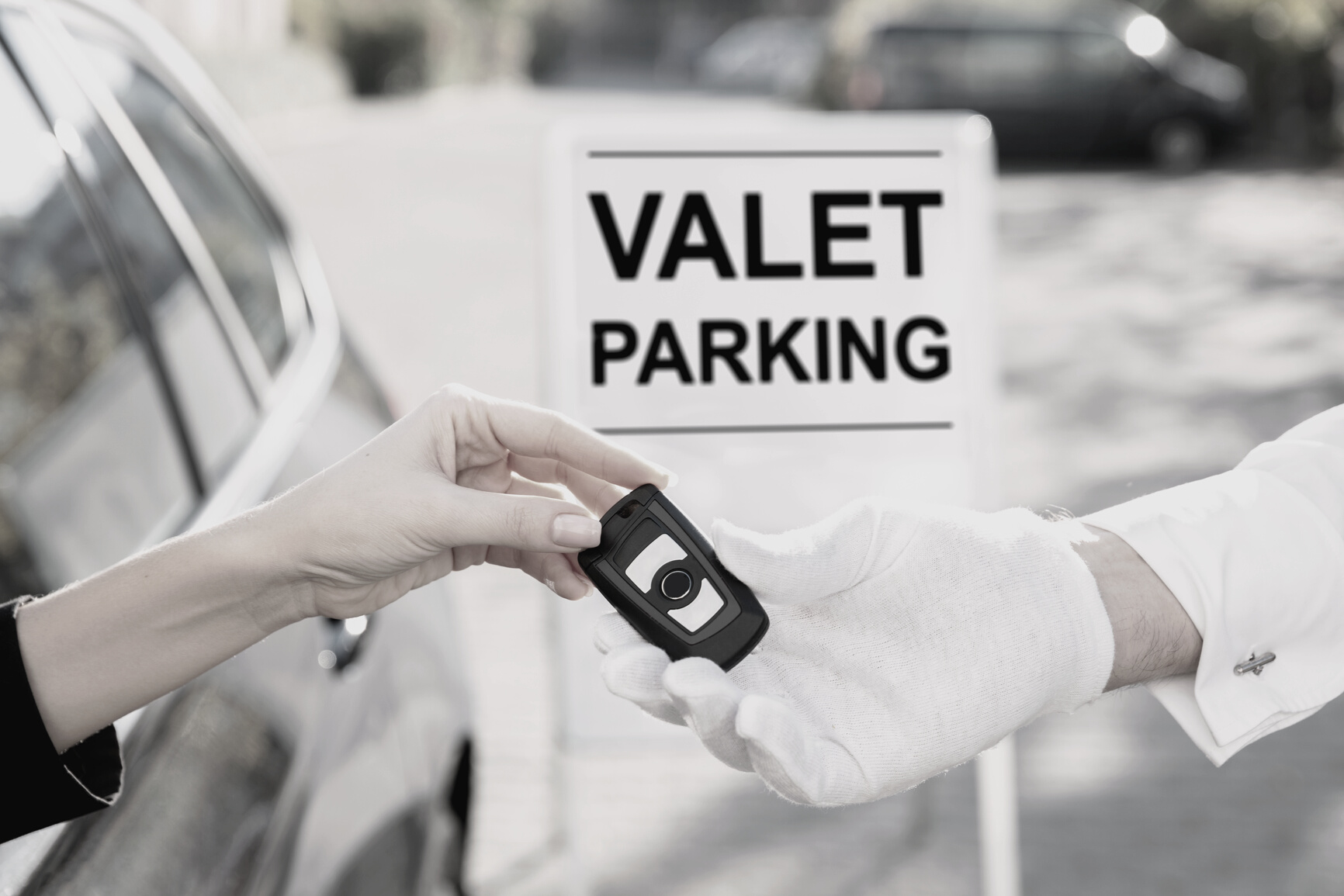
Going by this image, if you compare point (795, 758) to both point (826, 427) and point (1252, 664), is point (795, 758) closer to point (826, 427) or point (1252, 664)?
point (1252, 664)

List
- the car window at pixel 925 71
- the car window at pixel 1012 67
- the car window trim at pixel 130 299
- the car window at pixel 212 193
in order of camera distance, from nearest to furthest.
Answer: the car window trim at pixel 130 299 → the car window at pixel 212 193 → the car window at pixel 1012 67 → the car window at pixel 925 71

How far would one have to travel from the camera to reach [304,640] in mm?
1878

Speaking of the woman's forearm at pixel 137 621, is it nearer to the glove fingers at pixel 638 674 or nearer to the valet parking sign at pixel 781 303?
the glove fingers at pixel 638 674

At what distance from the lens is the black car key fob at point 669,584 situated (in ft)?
4.71

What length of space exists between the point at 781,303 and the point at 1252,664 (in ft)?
3.52

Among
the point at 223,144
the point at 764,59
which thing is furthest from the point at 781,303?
the point at 764,59

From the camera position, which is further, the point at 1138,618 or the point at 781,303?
the point at 781,303

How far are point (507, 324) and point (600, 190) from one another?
6623 millimetres

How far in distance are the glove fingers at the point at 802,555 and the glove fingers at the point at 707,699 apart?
13 centimetres

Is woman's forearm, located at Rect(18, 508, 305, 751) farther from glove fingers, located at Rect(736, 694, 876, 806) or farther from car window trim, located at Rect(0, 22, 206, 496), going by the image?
car window trim, located at Rect(0, 22, 206, 496)

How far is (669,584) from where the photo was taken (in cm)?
146

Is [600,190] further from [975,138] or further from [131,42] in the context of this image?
[131,42]

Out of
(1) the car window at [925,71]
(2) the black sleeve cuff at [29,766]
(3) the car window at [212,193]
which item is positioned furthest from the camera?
(1) the car window at [925,71]

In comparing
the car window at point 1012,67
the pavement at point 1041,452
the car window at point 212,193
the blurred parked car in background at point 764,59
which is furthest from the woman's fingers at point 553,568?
the blurred parked car in background at point 764,59
